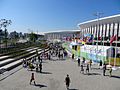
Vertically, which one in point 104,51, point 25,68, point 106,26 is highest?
point 106,26

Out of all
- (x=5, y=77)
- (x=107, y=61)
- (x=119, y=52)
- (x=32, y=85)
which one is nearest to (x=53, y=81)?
(x=32, y=85)

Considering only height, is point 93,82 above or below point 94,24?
below

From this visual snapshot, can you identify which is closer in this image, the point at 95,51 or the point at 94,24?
the point at 95,51

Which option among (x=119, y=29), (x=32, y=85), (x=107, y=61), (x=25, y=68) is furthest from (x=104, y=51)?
(x=119, y=29)

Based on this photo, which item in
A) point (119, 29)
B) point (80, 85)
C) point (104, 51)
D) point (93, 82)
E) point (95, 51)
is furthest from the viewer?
point (119, 29)

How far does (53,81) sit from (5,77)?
519 cm

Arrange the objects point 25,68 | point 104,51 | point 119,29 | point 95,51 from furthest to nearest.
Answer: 1. point 119,29
2. point 95,51
3. point 104,51
4. point 25,68

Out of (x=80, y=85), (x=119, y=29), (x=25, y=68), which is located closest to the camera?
(x=80, y=85)

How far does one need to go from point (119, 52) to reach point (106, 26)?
72.1 meters

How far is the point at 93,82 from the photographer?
19562 millimetres

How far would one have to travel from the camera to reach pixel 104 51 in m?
31.5

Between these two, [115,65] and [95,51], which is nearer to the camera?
[115,65]

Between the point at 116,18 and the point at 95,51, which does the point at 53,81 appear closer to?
the point at 95,51

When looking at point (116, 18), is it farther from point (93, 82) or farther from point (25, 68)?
point (93, 82)
